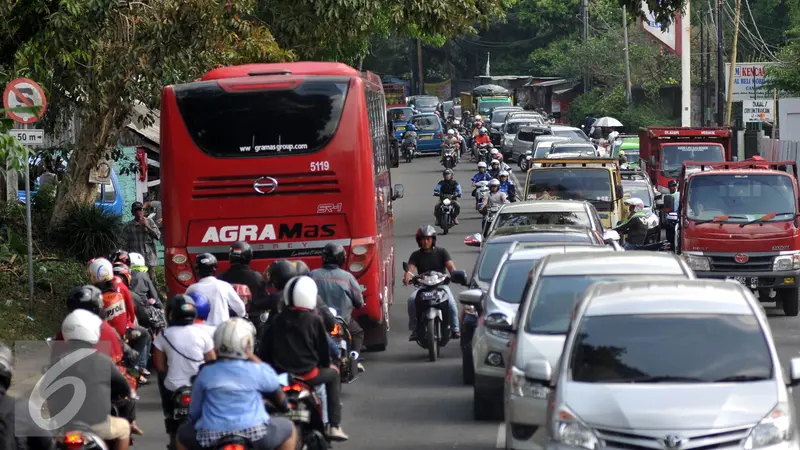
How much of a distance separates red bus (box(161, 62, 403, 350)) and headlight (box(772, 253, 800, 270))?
7.16 meters

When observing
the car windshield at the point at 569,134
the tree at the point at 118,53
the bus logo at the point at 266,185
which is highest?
the tree at the point at 118,53

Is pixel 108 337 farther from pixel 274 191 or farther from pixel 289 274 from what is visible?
pixel 274 191

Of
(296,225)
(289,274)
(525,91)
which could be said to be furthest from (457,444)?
(525,91)

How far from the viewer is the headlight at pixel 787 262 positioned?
773 inches

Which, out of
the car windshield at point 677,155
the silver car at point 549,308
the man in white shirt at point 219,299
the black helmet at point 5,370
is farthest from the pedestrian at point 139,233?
the car windshield at point 677,155

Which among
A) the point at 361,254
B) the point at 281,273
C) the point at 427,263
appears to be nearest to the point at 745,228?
the point at 427,263

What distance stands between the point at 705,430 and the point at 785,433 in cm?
52

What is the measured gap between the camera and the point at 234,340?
7.69 m

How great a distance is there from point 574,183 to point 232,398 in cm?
1812

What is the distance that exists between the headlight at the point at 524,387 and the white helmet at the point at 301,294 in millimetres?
1595

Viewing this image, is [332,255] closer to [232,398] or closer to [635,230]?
[232,398]

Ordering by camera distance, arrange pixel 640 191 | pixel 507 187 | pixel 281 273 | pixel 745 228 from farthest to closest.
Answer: pixel 507 187, pixel 640 191, pixel 745 228, pixel 281 273

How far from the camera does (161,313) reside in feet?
51.9

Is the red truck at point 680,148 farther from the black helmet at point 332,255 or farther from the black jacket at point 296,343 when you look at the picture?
the black jacket at point 296,343
